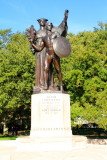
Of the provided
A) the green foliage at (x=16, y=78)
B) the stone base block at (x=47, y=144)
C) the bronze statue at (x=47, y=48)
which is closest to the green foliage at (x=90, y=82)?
the green foliage at (x=16, y=78)

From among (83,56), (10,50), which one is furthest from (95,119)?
(10,50)

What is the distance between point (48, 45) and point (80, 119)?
367 inches

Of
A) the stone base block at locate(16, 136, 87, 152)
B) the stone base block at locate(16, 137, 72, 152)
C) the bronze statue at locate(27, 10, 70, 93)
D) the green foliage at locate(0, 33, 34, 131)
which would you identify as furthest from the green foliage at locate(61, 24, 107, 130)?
the stone base block at locate(16, 137, 72, 152)

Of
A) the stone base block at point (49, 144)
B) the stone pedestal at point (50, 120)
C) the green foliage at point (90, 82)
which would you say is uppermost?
the green foliage at point (90, 82)

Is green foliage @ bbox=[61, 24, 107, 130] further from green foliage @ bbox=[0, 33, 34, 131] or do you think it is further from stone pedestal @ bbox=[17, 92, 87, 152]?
stone pedestal @ bbox=[17, 92, 87, 152]

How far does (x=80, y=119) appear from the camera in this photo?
18500 millimetres

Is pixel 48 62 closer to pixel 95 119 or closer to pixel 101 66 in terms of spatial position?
pixel 95 119

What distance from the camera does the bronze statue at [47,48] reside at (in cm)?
1043

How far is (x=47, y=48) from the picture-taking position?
1070 cm

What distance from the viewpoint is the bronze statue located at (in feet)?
34.2

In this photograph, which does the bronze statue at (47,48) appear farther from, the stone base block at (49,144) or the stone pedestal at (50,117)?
the stone base block at (49,144)

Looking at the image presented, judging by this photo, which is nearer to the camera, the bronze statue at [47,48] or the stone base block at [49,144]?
the stone base block at [49,144]

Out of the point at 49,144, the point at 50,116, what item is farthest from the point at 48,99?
the point at 49,144

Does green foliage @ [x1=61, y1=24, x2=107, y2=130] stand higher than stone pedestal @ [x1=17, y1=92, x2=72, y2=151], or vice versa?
green foliage @ [x1=61, y1=24, x2=107, y2=130]
